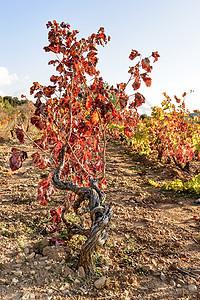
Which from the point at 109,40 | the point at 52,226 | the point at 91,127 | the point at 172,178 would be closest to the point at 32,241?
the point at 52,226

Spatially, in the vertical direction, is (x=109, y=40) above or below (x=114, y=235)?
above

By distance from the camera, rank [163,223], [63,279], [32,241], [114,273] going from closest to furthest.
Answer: [63,279] → [114,273] → [32,241] → [163,223]

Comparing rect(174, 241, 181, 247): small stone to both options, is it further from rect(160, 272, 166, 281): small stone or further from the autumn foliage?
the autumn foliage

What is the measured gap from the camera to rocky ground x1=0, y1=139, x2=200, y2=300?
1874mm

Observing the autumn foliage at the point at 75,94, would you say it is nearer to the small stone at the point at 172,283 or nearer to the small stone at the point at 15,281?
the small stone at the point at 15,281

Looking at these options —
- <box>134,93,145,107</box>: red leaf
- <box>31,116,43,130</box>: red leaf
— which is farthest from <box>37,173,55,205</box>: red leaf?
<box>134,93,145,107</box>: red leaf

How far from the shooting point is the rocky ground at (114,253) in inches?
73.8

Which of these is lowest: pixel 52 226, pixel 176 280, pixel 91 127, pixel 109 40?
pixel 176 280

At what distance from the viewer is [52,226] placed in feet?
8.57

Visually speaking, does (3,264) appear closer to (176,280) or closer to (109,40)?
(176,280)

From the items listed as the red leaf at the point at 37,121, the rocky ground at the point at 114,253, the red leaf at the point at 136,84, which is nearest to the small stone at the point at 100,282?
the rocky ground at the point at 114,253

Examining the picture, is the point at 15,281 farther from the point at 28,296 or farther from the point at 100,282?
the point at 100,282

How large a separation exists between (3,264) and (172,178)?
430cm

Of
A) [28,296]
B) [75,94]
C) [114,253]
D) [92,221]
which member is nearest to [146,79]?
[75,94]
